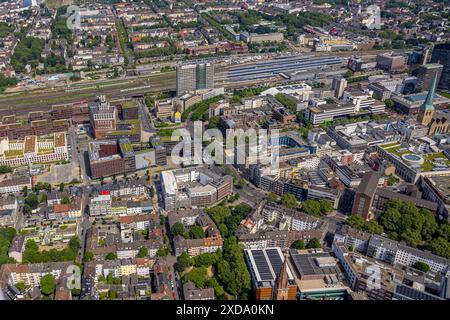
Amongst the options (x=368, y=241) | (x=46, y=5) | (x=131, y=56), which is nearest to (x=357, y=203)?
(x=368, y=241)

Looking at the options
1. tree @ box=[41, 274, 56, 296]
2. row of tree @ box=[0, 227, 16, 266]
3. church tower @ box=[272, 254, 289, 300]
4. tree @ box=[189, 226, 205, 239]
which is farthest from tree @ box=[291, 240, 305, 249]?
row of tree @ box=[0, 227, 16, 266]

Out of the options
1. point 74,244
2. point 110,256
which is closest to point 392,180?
point 110,256

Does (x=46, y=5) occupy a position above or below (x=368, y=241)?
above

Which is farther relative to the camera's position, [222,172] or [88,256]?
[222,172]

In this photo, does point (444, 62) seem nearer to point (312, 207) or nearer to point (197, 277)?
point (312, 207)

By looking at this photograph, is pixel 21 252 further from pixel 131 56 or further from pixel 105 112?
pixel 131 56

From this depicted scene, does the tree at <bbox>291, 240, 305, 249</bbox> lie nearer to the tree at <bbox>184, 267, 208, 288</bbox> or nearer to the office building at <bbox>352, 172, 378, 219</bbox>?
the office building at <bbox>352, 172, 378, 219</bbox>
